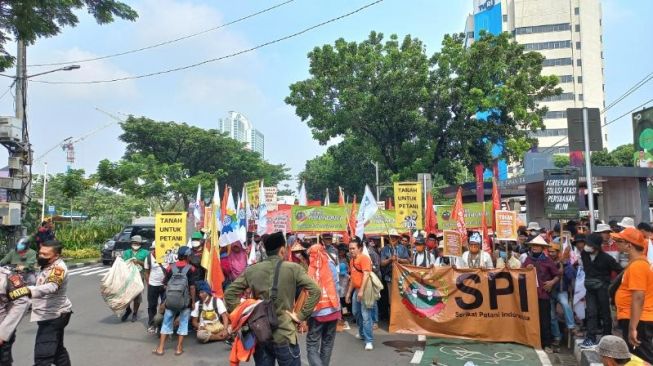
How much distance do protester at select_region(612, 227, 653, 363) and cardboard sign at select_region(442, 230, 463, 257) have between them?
406cm

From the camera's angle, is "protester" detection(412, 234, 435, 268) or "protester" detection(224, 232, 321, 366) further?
"protester" detection(412, 234, 435, 268)

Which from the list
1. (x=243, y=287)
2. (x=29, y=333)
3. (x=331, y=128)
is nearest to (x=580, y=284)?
(x=243, y=287)

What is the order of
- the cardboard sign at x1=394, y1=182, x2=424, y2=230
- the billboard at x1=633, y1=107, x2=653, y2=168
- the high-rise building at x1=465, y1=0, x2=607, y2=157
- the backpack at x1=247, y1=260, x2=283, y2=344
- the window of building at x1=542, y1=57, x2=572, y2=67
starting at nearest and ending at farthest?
the backpack at x1=247, y1=260, x2=283, y2=344
the cardboard sign at x1=394, y1=182, x2=424, y2=230
the billboard at x1=633, y1=107, x2=653, y2=168
the high-rise building at x1=465, y1=0, x2=607, y2=157
the window of building at x1=542, y1=57, x2=572, y2=67

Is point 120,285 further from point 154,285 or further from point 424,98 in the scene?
point 424,98

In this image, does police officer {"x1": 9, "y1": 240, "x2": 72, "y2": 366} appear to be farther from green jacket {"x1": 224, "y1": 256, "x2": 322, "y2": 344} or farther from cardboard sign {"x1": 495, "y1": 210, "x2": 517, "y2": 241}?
cardboard sign {"x1": 495, "y1": 210, "x2": 517, "y2": 241}

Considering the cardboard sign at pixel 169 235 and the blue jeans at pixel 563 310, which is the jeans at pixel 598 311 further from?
the cardboard sign at pixel 169 235

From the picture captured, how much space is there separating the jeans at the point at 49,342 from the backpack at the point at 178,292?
194cm

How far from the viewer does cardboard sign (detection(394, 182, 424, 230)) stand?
10.7m

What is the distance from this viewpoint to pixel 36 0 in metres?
10.6

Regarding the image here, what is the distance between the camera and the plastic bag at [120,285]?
9016 mm

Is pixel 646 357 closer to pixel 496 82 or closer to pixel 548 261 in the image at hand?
pixel 548 261

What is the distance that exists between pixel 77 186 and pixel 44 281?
73.4 feet

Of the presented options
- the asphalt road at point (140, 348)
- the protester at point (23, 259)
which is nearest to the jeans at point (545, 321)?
the asphalt road at point (140, 348)

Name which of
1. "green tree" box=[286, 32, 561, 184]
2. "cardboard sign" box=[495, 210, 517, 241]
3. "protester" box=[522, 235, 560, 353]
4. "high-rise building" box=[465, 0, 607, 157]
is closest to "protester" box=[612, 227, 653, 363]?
"protester" box=[522, 235, 560, 353]
